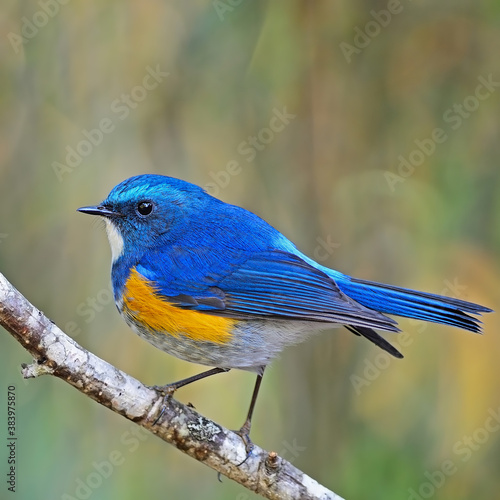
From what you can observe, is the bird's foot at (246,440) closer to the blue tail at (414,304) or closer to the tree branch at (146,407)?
the tree branch at (146,407)

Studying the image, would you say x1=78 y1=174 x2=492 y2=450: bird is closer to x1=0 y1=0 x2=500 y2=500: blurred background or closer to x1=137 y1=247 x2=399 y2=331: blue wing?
x1=137 y1=247 x2=399 y2=331: blue wing

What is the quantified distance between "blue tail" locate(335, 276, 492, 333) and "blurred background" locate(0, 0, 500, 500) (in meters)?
1.03

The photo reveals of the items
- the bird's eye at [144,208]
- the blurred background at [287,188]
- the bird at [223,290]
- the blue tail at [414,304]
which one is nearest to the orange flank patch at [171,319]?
the bird at [223,290]

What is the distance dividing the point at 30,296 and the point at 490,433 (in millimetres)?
2858

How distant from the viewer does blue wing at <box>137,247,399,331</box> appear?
3.62m

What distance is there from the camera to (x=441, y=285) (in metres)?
4.65

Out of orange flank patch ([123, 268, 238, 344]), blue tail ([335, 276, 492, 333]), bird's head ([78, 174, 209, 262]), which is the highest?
blue tail ([335, 276, 492, 333])

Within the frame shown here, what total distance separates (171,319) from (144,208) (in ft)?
2.32

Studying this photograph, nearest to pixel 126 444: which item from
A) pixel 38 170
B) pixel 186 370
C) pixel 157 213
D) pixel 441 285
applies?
pixel 186 370

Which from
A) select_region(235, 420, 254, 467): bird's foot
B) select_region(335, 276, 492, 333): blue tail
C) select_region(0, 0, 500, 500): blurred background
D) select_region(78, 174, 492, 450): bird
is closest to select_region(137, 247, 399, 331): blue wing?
select_region(78, 174, 492, 450): bird

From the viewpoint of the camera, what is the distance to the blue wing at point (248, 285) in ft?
11.9

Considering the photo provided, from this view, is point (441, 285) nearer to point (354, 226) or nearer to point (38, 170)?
point (354, 226)

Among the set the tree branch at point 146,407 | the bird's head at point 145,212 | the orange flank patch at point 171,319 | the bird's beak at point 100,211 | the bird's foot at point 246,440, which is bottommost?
the tree branch at point 146,407

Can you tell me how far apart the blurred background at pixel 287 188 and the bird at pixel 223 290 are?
658 mm
